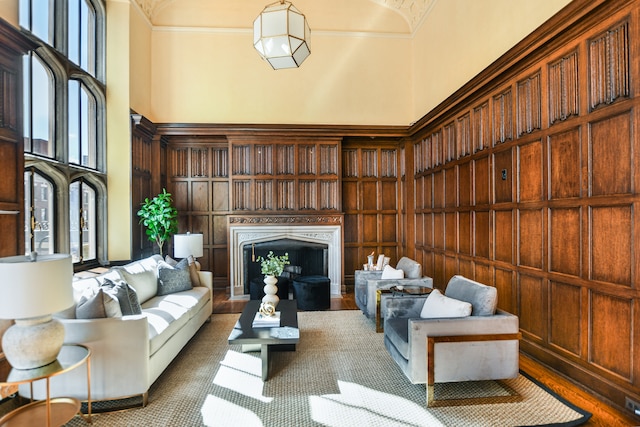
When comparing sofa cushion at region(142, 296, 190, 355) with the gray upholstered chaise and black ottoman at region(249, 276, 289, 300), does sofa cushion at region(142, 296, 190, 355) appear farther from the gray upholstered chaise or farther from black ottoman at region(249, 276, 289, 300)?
the gray upholstered chaise

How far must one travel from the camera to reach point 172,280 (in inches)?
171

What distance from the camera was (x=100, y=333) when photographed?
Result: 258 cm

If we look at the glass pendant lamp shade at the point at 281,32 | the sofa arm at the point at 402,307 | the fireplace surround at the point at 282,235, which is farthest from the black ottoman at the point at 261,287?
the glass pendant lamp shade at the point at 281,32

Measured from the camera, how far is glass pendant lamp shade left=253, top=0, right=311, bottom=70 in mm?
3473

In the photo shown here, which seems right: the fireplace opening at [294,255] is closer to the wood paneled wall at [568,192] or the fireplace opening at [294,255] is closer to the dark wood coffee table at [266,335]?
the dark wood coffee table at [266,335]

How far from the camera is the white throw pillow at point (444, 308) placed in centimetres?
277

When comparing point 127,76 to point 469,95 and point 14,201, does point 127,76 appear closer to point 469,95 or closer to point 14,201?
point 14,201

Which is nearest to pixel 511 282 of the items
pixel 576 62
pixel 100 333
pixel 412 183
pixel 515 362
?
pixel 515 362

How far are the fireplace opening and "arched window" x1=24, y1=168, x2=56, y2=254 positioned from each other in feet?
9.89

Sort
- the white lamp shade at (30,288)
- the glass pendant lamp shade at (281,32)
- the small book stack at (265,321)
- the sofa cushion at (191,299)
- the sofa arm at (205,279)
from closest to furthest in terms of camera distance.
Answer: the white lamp shade at (30,288), the small book stack at (265,321), the glass pendant lamp shade at (281,32), the sofa cushion at (191,299), the sofa arm at (205,279)

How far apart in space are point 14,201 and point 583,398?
A: 5.15 metres

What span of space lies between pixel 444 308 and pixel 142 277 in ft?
11.0

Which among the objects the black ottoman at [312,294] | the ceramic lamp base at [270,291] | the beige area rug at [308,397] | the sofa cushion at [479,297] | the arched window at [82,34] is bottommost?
the beige area rug at [308,397]

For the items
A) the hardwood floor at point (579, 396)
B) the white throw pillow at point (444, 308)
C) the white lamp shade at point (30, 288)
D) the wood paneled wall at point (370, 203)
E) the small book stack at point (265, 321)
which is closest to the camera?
the white lamp shade at point (30, 288)
